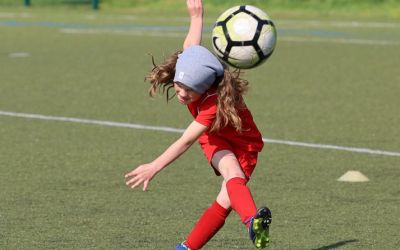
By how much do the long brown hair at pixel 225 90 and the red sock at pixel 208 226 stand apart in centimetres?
54

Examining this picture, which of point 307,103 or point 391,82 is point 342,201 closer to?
point 307,103

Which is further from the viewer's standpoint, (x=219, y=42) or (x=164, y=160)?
(x=219, y=42)

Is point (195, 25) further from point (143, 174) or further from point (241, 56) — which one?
point (143, 174)

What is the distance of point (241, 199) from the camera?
6418mm

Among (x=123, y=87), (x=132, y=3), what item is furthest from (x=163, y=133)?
(x=132, y=3)

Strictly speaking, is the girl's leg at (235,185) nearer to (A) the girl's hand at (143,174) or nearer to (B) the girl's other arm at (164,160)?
(B) the girl's other arm at (164,160)

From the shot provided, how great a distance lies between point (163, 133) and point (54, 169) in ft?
7.73

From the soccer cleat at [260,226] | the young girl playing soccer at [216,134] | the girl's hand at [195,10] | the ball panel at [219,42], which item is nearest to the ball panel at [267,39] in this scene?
the ball panel at [219,42]

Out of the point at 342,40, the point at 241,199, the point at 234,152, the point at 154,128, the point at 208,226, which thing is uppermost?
the point at 234,152

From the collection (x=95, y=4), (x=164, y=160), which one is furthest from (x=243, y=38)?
(x=95, y=4)

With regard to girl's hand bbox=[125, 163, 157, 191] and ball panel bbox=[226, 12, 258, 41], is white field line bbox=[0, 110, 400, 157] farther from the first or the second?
girl's hand bbox=[125, 163, 157, 191]

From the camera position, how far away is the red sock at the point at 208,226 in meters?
6.71

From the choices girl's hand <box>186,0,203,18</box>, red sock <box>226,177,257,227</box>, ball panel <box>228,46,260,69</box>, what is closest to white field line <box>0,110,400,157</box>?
ball panel <box>228,46,260,69</box>

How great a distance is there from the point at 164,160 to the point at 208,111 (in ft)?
1.42
